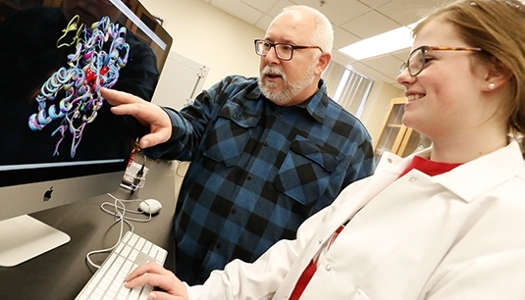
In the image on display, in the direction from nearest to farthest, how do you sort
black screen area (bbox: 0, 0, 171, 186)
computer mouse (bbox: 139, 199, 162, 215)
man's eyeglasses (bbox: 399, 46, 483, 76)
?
black screen area (bbox: 0, 0, 171, 186) < man's eyeglasses (bbox: 399, 46, 483, 76) < computer mouse (bbox: 139, 199, 162, 215)

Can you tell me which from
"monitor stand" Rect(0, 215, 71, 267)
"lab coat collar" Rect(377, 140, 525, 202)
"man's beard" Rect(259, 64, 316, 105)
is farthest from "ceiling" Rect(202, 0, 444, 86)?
"monitor stand" Rect(0, 215, 71, 267)

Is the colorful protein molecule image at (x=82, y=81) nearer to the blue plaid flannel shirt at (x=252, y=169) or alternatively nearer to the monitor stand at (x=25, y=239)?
the monitor stand at (x=25, y=239)

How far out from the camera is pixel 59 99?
22.3 inches

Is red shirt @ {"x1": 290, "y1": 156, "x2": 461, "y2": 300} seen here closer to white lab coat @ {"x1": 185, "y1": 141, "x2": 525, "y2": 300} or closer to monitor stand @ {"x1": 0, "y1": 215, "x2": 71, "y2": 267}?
white lab coat @ {"x1": 185, "y1": 141, "x2": 525, "y2": 300}

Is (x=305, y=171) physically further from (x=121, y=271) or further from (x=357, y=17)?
(x=357, y=17)

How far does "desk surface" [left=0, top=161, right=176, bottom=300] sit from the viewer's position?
58 centimetres

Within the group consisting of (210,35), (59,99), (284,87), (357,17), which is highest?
(357,17)

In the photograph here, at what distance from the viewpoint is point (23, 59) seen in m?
0.46

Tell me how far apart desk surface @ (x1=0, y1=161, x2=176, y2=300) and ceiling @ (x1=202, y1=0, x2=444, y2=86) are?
2.20m

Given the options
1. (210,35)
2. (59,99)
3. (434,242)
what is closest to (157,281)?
(59,99)

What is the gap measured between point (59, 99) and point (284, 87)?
883 millimetres

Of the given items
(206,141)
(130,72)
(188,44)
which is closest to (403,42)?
(188,44)

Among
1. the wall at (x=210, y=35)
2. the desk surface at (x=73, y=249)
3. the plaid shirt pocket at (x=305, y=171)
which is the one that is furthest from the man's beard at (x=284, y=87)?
the wall at (x=210, y=35)

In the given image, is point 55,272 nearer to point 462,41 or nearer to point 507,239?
point 507,239
